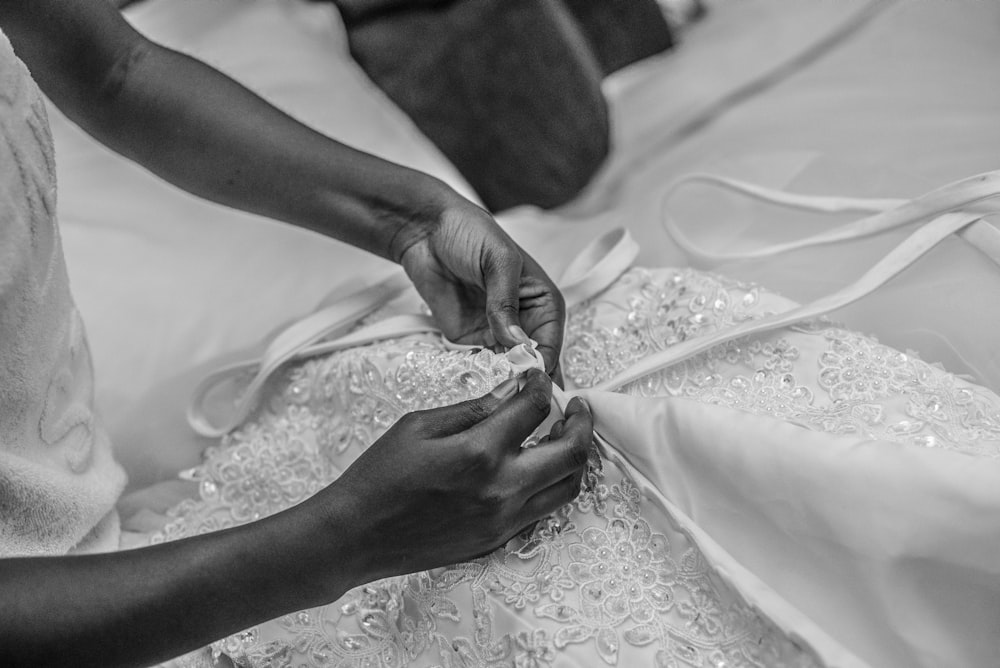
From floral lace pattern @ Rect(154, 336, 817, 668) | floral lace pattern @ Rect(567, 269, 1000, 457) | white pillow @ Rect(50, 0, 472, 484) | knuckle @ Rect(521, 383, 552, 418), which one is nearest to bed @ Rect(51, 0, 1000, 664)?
white pillow @ Rect(50, 0, 472, 484)

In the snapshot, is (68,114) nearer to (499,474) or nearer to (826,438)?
(499,474)

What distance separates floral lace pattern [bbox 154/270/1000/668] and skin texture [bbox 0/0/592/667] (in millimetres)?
39

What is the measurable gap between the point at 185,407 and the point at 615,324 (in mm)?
427

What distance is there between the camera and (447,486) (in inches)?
21.2

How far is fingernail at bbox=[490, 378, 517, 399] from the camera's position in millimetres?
590

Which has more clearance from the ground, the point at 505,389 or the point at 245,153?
the point at 245,153

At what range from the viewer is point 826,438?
0.54 m

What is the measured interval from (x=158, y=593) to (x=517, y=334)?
31cm

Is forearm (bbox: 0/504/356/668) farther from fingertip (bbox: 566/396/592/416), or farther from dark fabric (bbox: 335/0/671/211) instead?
dark fabric (bbox: 335/0/671/211)

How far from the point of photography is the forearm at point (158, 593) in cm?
48

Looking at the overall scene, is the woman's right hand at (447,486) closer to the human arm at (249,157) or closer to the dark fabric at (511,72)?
the human arm at (249,157)

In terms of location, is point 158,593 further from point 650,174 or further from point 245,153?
point 650,174

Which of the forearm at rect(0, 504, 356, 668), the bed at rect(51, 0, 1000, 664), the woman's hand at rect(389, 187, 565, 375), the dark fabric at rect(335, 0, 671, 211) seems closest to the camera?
the forearm at rect(0, 504, 356, 668)

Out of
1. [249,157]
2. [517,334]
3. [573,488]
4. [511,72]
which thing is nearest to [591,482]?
[573,488]
